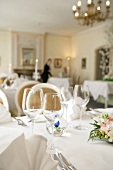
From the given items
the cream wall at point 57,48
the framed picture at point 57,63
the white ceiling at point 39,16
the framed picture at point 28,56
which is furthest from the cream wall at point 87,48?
the framed picture at point 28,56

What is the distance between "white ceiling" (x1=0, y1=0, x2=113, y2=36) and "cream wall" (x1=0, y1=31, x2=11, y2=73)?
14.2 inches

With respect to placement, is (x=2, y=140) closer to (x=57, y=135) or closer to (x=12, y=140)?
(x=12, y=140)

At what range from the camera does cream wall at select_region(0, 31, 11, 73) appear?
32.3 feet

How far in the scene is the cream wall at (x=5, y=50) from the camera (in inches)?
387

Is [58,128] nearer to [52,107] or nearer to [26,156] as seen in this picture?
[52,107]

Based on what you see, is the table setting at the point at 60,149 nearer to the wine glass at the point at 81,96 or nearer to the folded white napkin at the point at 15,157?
the folded white napkin at the point at 15,157

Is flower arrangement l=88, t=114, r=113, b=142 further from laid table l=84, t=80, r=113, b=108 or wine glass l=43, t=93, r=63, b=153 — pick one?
laid table l=84, t=80, r=113, b=108

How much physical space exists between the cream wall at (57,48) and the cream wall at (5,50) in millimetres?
1981

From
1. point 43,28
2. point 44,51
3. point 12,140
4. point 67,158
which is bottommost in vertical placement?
point 67,158

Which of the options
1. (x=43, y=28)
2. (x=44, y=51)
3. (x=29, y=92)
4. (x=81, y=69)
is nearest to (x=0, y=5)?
(x=43, y=28)

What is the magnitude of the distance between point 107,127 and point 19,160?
15.6 inches

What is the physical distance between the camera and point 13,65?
9.90 meters

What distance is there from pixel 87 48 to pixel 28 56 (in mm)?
3006

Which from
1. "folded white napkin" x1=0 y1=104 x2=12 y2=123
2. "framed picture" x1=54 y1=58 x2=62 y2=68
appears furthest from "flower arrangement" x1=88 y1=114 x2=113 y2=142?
"framed picture" x1=54 y1=58 x2=62 y2=68
